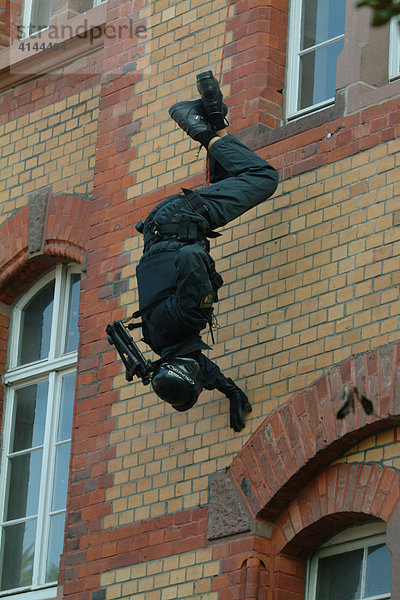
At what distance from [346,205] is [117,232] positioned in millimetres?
2212

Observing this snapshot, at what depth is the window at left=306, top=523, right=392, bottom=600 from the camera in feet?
30.4

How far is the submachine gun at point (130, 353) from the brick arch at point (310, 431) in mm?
758

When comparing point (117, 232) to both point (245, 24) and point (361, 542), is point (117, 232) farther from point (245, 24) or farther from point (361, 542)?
point (361, 542)

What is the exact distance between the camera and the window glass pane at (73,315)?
41.0 feet

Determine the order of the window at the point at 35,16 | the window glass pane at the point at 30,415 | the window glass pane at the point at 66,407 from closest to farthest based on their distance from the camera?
the window glass pane at the point at 66,407
the window glass pane at the point at 30,415
the window at the point at 35,16

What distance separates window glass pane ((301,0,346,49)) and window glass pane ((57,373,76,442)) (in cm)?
308

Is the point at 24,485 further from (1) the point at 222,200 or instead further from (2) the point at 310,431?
(2) the point at 310,431

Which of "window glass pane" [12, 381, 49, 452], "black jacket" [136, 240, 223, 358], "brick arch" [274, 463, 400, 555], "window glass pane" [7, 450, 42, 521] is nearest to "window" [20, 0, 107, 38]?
"window glass pane" [12, 381, 49, 452]

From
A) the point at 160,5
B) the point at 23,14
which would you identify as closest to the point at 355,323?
the point at 160,5

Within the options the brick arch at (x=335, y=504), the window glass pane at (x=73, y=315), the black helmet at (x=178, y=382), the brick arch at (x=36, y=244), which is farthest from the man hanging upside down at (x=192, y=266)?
the window glass pane at (x=73, y=315)

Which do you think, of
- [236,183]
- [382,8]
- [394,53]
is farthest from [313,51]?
[382,8]

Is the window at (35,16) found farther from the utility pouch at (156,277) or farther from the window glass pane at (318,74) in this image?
the utility pouch at (156,277)

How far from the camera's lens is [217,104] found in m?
10.3

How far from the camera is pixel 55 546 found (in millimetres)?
11734
